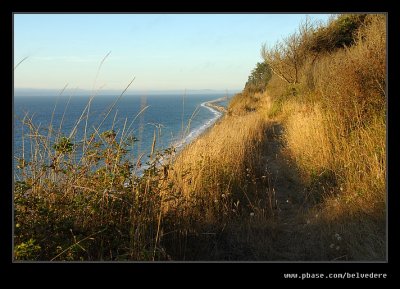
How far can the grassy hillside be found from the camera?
10.5 feet

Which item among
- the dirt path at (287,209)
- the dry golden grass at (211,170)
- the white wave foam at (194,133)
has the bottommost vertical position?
the dirt path at (287,209)

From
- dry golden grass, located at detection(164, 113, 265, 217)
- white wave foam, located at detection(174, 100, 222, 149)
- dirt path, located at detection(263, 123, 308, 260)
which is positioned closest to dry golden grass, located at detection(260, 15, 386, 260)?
dirt path, located at detection(263, 123, 308, 260)

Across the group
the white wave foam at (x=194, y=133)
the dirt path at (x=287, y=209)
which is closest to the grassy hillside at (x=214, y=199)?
the dirt path at (x=287, y=209)

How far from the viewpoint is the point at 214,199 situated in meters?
4.39

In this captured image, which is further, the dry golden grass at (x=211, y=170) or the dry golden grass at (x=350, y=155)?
the dry golden grass at (x=211, y=170)

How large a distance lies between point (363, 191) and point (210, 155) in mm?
2029

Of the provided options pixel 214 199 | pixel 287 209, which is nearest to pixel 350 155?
pixel 287 209

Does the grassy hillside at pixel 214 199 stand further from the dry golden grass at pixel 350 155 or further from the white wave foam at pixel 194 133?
the white wave foam at pixel 194 133

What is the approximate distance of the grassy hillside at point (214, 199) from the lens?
3.21 metres

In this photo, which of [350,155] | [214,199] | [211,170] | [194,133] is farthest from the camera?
[194,133]

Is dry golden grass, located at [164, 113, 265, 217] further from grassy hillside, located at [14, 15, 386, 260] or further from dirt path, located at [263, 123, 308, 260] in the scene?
dirt path, located at [263, 123, 308, 260]

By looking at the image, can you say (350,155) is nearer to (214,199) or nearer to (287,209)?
(287,209)

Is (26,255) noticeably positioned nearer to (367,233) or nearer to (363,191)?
(367,233)

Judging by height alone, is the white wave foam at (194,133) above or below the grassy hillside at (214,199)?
above
